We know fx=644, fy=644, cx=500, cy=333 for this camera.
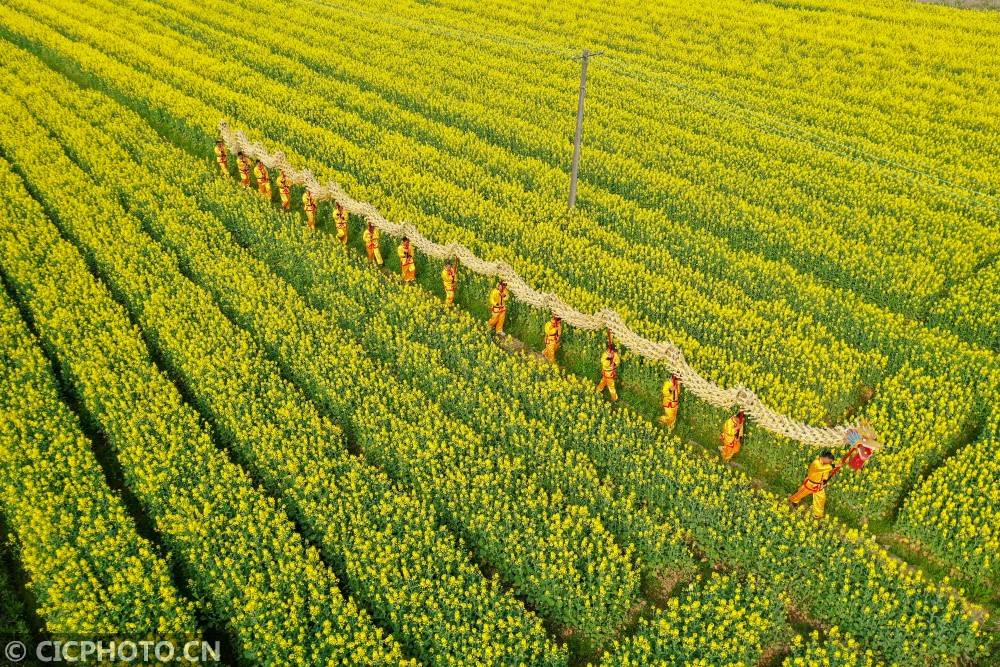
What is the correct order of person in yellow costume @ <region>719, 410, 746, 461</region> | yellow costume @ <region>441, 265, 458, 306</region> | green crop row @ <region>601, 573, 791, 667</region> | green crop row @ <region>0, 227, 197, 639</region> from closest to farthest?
green crop row @ <region>601, 573, 791, 667</region> < green crop row @ <region>0, 227, 197, 639</region> < person in yellow costume @ <region>719, 410, 746, 461</region> < yellow costume @ <region>441, 265, 458, 306</region>

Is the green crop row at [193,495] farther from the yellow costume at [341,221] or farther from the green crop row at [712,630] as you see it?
the yellow costume at [341,221]

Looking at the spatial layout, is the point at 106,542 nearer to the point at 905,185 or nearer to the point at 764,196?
the point at 764,196

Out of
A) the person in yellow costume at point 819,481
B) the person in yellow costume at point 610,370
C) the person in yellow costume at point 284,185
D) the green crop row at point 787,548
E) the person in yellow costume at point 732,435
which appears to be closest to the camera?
the green crop row at point 787,548

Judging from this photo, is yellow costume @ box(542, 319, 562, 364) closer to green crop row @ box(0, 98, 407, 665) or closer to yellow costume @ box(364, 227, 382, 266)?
yellow costume @ box(364, 227, 382, 266)

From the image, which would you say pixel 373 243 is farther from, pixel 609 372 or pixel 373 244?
pixel 609 372

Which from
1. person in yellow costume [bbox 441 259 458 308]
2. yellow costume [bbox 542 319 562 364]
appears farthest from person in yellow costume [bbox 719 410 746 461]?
person in yellow costume [bbox 441 259 458 308]

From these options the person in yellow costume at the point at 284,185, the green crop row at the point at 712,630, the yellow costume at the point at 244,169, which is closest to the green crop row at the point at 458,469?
the green crop row at the point at 712,630

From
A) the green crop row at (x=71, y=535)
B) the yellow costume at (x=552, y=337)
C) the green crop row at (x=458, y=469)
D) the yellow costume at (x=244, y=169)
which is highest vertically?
the yellow costume at (x=244, y=169)
